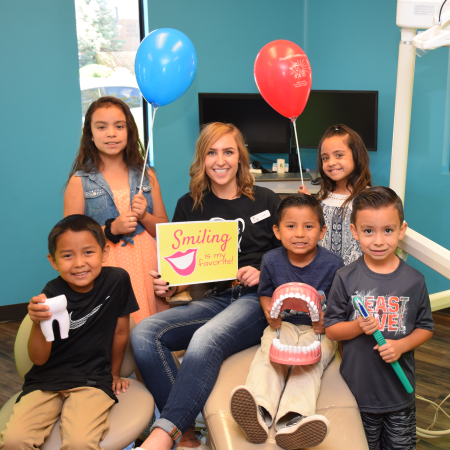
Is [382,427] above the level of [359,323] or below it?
below

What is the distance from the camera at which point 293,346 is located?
1.31 m

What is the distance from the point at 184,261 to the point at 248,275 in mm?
244

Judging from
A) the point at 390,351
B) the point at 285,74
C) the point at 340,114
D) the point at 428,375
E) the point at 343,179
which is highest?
the point at 285,74

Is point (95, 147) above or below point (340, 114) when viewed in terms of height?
below

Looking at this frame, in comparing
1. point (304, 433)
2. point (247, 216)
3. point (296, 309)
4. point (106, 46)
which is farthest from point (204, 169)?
point (106, 46)

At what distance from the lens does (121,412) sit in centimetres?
135

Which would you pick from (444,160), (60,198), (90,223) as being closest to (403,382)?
(90,223)

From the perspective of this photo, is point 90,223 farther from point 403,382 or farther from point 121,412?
point 403,382

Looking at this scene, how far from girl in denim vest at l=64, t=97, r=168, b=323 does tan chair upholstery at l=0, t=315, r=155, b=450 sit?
39cm

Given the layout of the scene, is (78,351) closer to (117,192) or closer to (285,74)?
(117,192)

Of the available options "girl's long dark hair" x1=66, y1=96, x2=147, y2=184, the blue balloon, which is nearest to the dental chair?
"girl's long dark hair" x1=66, y1=96, x2=147, y2=184

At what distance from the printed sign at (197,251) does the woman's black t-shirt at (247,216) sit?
0.34 ft

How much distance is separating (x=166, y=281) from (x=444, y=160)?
205 cm

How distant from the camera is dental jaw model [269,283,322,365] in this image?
51.0 inches
